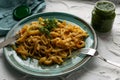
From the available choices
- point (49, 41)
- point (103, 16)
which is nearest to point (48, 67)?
point (49, 41)

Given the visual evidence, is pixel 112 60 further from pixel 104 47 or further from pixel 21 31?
pixel 21 31

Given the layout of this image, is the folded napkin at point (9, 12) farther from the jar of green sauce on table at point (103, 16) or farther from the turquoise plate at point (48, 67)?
the jar of green sauce on table at point (103, 16)

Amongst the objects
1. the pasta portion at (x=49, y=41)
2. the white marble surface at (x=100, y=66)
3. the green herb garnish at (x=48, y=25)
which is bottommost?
the white marble surface at (x=100, y=66)

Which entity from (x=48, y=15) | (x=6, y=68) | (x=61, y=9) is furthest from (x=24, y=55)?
(x=61, y=9)

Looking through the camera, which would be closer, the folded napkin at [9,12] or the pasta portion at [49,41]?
the pasta portion at [49,41]

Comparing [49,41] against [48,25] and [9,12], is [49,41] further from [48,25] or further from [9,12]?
[9,12]

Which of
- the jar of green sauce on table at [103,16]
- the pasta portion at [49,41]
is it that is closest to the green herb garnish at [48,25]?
the pasta portion at [49,41]
